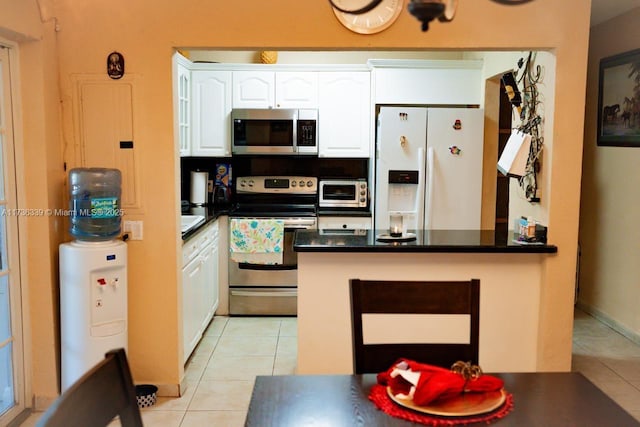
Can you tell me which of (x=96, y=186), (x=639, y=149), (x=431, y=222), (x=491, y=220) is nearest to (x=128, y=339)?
(x=96, y=186)

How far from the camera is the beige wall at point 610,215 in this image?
432cm

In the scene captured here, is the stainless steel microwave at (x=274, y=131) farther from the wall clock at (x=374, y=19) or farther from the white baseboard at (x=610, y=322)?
the white baseboard at (x=610, y=322)

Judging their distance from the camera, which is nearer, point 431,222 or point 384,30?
point 384,30

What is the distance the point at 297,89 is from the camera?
4941mm

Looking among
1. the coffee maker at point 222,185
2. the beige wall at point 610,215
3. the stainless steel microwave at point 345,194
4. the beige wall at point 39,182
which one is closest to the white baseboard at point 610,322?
the beige wall at point 610,215

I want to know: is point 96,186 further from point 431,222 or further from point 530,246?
point 431,222

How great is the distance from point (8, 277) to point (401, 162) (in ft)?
9.77

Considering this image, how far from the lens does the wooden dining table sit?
151cm

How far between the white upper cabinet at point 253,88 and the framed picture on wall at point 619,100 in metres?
2.66

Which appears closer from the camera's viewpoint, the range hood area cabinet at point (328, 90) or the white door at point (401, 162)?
the white door at point (401, 162)

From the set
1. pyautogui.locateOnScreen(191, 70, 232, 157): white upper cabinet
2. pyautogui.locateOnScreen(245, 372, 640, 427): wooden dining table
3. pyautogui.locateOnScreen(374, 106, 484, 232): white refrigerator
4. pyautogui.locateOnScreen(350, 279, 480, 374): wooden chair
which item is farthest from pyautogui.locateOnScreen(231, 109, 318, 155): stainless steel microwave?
pyautogui.locateOnScreen(245, 372, 640, 427): wooden dining table

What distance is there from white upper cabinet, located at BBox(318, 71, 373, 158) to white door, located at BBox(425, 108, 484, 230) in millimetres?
567

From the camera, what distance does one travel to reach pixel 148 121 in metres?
3.12

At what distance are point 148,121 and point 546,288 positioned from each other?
2.34m
